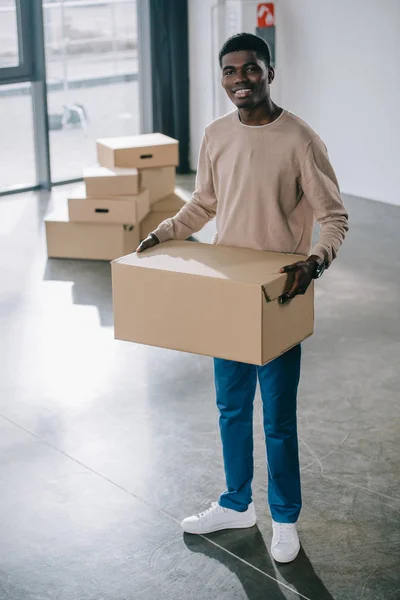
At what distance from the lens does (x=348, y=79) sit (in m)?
6.51

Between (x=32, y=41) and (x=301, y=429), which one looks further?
(x=32, y=41)

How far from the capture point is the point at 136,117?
25.1ft

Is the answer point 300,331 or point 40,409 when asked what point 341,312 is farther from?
point 300,331

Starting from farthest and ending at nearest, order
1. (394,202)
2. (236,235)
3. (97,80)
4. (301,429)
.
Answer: (97,80) < (394,202) < (301,429) < (236,235)

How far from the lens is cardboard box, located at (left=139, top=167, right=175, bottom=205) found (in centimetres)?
557

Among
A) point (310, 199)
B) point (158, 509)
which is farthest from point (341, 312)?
point (310, 199)

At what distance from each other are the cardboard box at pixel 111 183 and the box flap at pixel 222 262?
2.90 meters

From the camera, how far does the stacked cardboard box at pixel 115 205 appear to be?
5.25 metres

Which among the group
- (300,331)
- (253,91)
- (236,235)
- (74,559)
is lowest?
(74,559)

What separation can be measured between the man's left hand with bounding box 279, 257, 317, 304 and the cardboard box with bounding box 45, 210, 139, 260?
3214 millimetres

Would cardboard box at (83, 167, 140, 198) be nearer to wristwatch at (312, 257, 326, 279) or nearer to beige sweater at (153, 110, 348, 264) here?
beige sweater at (153, 110, 348, 264)

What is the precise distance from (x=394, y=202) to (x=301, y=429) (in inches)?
142

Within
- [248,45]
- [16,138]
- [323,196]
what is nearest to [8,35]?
[16,138]

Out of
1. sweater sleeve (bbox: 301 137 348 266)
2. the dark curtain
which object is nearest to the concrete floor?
sweater sleeve (bbox: 301 137 348 266)
